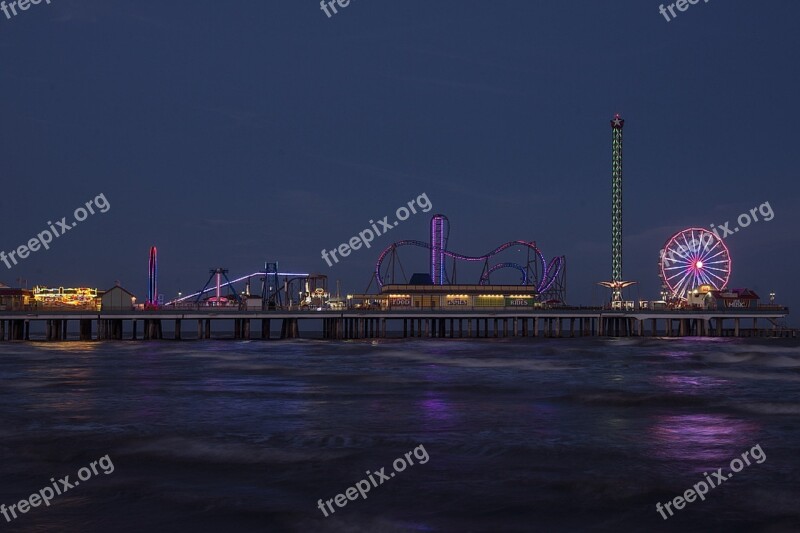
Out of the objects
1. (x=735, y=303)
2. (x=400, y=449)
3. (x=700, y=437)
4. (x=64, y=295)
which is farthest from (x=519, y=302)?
(x=400, y=449)

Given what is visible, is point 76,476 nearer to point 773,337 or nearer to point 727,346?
point 727,346

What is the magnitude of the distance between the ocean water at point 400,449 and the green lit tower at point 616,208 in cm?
7567

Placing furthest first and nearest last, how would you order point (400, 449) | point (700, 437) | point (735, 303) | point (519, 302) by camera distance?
1. point (519, 302)
2. point (735, 303)
3. point (700, 437)
4. point (400, 449)

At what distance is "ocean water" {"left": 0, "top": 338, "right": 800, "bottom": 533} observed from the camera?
1427cm

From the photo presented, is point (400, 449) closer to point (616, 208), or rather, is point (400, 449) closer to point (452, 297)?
point (452, 297)

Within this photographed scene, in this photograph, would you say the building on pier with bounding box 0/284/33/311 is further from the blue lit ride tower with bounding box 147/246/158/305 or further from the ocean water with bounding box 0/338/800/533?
the ocean water with bounding box 0/338/800/533

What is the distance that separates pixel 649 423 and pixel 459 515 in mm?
13142

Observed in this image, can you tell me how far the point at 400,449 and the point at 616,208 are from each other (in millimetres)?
102341

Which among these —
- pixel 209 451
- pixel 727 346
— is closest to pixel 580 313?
pixel 727 346

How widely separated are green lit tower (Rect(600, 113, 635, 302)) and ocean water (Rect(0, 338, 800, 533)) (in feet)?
248

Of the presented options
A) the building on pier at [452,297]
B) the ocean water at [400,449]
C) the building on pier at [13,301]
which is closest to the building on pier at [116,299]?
the building on pier at [13,301]

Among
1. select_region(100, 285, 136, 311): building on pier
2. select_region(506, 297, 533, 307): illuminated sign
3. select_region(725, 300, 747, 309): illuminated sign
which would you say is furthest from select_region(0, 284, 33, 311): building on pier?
select_region(725, 300, 747, 309): illuminated sign

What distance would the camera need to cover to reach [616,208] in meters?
117

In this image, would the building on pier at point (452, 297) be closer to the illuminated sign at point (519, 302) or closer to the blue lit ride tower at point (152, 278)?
the illuminated sign at point (519, 302)
